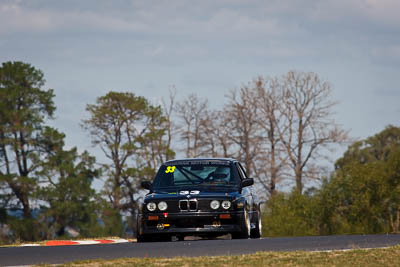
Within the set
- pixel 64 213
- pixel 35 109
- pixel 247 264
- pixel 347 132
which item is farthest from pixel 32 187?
pixel 247 264

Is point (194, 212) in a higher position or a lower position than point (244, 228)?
higher

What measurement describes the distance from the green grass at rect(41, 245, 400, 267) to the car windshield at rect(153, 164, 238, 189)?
5019 millimetres

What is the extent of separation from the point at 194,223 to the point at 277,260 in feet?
15.8

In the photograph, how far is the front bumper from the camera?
54.0 ft

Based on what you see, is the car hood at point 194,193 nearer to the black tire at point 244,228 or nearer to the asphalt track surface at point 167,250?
the black tire at point 244,228

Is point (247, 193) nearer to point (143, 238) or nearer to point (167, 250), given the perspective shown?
point (143, 238)

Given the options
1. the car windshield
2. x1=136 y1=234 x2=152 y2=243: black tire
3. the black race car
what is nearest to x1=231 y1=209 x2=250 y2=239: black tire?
the black race car

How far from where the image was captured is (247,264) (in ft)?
37.1

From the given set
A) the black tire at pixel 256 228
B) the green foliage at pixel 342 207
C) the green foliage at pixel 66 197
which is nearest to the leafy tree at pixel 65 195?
the green foliage at pixel 66 197

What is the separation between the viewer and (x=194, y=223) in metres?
16.5

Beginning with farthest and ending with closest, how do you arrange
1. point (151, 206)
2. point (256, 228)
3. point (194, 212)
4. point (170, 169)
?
point (256, 228), point (170, 169), point (151, 206), point (194, 212)

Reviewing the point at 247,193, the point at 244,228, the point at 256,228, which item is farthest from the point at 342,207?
the point at 244,228

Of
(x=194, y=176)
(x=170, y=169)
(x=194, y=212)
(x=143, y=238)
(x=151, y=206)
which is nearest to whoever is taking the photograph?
(x=194, y=212)

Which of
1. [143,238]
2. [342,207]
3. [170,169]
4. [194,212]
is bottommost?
[143,238]
